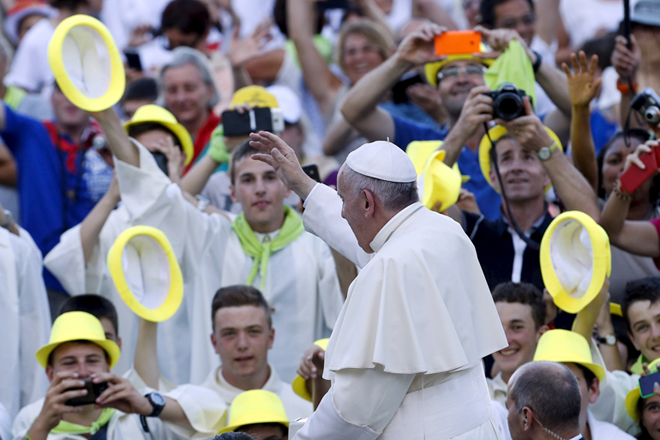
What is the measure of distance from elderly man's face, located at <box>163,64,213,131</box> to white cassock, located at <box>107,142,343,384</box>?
4.86 feet

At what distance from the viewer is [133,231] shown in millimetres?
5340

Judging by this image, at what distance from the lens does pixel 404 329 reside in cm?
370

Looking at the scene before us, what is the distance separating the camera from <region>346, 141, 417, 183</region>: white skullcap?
3.90m

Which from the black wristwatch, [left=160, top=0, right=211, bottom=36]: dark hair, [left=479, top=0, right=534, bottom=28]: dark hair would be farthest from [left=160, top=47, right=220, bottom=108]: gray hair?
the black wristwatch

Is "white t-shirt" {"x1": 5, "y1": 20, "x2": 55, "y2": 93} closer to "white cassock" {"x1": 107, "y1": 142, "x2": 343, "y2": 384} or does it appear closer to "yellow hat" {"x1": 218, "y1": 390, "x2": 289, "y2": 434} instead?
"white cassock" {"x1": 107, "y1": 142, "x2": 343, "y2": 384}

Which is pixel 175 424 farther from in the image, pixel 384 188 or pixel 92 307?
pixel 384 188

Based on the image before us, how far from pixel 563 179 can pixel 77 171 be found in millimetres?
3526

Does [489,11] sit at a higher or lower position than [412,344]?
higher

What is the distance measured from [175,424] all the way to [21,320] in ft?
4.80

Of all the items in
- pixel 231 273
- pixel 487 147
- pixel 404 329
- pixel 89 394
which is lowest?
pixel 89 394

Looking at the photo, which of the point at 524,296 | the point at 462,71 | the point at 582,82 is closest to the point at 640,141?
the point at 582,82

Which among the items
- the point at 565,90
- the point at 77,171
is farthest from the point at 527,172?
the point at 77,171

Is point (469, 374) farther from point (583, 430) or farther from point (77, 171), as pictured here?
point (77, 171)

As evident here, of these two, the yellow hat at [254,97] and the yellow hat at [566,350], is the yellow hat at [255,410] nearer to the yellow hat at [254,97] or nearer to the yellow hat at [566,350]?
the yellow hat at [566,350]
